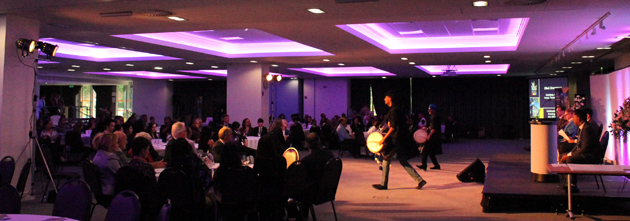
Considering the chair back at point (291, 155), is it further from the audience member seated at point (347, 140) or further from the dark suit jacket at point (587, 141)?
the audience member seated at point (347, 140)

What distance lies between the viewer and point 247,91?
14422 mm

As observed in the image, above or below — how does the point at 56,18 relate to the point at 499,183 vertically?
above

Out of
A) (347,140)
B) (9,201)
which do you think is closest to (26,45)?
(9,201)

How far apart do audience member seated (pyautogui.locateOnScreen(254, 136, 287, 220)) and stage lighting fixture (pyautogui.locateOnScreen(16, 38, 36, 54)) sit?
392cm

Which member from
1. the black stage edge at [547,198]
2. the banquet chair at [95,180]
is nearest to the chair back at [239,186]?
the banquet chair at [95,180]

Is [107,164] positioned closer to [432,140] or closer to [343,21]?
[343,21]

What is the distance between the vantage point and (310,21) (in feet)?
25.1

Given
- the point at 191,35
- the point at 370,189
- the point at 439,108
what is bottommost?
the point at 370,189

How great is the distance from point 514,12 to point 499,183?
2341 millimetres

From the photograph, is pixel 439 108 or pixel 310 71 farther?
pixel 439 108

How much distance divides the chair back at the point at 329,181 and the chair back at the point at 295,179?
0.20m

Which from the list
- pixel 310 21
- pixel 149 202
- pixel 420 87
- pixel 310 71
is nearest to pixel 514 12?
pixel 310 21

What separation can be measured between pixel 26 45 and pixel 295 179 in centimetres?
439

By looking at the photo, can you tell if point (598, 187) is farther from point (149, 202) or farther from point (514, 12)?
point (149, 202)
